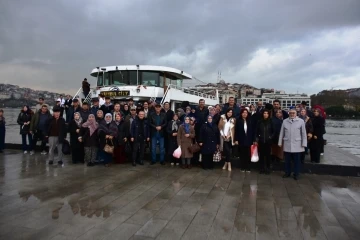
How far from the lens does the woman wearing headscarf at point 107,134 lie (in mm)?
7359

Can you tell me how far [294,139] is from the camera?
6.24 m

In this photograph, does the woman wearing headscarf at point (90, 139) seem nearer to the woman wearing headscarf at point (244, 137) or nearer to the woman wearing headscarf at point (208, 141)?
the woman wearing headscarf at point (208, 141)

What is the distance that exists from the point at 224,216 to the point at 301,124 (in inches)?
140

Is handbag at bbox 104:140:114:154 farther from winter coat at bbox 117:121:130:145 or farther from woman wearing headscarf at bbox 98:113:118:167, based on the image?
winter coat at bbox 117:121:130:145

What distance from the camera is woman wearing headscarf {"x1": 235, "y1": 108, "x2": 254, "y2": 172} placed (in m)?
6.87

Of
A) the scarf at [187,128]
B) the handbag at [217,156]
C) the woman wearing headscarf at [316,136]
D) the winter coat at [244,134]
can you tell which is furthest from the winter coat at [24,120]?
the woman wearing headscarf at [316,136]

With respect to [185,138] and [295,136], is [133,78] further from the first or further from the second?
[295,136]

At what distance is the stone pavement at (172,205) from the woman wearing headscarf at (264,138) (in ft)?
1.07

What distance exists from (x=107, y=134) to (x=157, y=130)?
4.75ft

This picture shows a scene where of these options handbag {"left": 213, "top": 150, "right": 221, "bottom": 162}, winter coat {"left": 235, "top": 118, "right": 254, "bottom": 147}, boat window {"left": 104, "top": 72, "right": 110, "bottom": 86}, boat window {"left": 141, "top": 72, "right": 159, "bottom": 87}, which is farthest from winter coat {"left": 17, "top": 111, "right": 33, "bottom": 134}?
winter coat {"left": 235, "top": 118, "right": 254, "bottom": 147}

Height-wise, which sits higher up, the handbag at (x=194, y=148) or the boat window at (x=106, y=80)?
the boat window at (x=106, y=80)

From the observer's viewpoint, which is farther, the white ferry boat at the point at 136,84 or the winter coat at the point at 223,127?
the white ferry boat at the point at 136,84

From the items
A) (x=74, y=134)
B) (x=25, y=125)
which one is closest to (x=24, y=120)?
(x=25, y=125)

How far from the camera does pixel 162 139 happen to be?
7.64m
